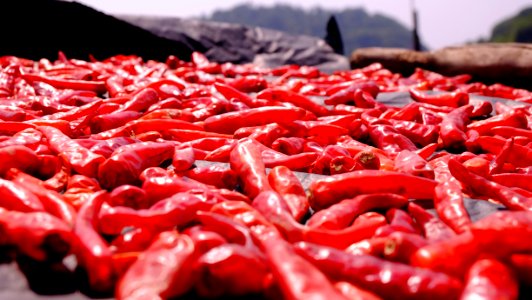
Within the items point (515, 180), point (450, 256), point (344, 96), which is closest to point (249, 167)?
point (450, 256)

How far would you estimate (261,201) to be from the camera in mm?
2162

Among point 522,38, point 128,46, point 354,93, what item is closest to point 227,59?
point 128,46

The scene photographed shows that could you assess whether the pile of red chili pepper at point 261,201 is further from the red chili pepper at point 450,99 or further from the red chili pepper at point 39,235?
the red chili pepper at point 450,99

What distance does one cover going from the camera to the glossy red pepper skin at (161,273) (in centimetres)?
156

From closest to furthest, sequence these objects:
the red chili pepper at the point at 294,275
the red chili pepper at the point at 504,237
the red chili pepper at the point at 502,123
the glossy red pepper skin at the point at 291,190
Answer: the red chili pepper at the point at 294,275 → the red chili pepper at the point at 504,237 → the glossy red pepper skin at the point at 291,190 → the red chili pepper at the point at 502,123

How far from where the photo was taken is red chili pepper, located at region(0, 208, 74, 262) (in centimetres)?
177

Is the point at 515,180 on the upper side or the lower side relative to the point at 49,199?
lower

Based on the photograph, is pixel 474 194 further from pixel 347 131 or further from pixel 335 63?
pixel 335 63

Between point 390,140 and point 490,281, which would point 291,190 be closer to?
point 490,281

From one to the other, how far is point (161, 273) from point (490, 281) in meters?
1.08

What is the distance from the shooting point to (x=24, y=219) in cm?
184

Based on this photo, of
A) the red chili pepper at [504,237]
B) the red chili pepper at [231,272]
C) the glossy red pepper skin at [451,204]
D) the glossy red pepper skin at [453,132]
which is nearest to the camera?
the red chili pepper at [231,272]

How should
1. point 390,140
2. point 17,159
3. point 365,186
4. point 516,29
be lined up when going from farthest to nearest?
1. point 516,29
2. point 390,140
3. point 17,159
4. point 365,186

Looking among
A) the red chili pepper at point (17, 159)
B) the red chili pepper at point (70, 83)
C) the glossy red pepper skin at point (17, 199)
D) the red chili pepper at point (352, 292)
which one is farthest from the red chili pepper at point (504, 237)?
the red chili pepper at point (70, 83)
